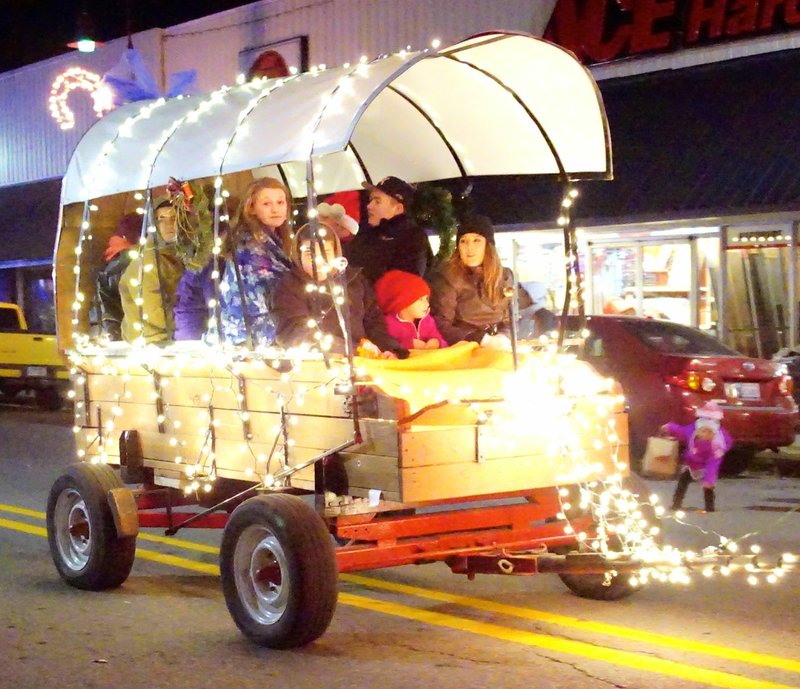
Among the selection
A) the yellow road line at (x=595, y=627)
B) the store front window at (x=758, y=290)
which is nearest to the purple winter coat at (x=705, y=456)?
the yellow road line at (x=595, y=627)

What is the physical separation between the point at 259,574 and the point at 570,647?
1543 mm

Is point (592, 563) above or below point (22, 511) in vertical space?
below

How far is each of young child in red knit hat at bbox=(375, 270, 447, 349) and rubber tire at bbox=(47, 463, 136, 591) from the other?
186 centimetres

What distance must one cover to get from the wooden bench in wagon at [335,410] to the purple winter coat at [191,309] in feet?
0.59

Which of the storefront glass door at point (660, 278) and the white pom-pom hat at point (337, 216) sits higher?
the storefront glass door at point (660, 278)

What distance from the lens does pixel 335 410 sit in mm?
5922

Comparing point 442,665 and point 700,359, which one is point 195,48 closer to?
point 700,359

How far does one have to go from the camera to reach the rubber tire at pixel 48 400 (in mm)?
20781

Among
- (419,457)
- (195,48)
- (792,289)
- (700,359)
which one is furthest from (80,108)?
(419,457)

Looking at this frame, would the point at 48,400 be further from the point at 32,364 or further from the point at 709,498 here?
the point at 709,498

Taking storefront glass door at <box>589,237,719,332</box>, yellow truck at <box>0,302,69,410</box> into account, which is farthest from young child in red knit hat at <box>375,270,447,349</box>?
yellow truck at <box>0,302,69,410</box>

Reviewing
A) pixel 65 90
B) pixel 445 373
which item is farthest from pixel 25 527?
pixel 65 90

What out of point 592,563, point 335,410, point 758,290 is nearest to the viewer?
point 592,563

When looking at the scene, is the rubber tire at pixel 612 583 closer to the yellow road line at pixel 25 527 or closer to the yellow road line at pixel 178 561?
the yellow road line at pixel 178 561
